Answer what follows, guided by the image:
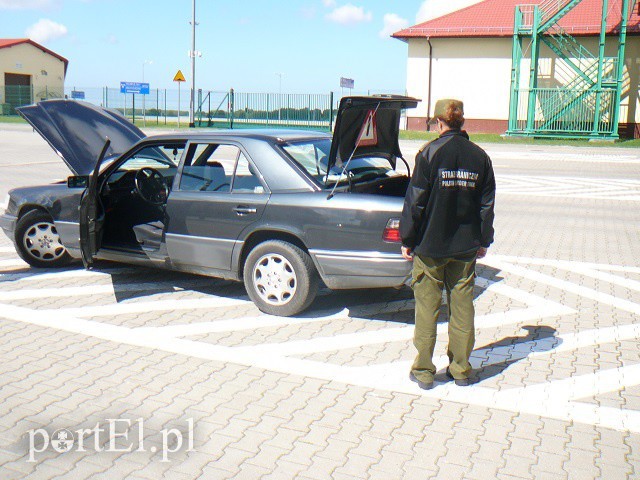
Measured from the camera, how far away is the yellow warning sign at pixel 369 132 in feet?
20.2

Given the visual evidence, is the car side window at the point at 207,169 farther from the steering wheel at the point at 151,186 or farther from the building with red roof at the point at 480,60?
the building with red roof at the point at 480,60

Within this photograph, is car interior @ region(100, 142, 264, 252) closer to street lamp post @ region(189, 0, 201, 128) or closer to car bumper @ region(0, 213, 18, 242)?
car bumper @ region(0, 213, 18, 242)

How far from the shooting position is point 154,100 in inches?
1758

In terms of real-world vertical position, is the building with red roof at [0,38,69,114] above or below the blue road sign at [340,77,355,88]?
above

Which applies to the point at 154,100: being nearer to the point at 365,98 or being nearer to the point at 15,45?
the point at 15,45

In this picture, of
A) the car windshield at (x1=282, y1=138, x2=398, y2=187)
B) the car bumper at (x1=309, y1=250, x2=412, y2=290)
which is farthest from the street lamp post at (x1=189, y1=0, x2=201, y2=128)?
the car bumper at (x1=309, y1=250, x2=412, y2=290)

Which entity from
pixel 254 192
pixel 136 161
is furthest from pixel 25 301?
pixel 254 192

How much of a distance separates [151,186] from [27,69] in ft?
199

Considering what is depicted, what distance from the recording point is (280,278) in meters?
6.16

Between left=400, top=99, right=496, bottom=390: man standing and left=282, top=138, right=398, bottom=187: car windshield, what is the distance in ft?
5.03

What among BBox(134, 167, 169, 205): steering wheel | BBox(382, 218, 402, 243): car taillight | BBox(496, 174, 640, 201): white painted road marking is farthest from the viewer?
BBox(496, 174, 640, 201): white painted road marking

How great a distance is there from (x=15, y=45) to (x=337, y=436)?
63063mm

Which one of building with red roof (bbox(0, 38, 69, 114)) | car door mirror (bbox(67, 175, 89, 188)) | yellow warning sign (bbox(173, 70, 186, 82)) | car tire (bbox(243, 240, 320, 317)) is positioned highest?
building with red roof (bbox(0, 38, 69, 114))

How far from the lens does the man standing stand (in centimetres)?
446
